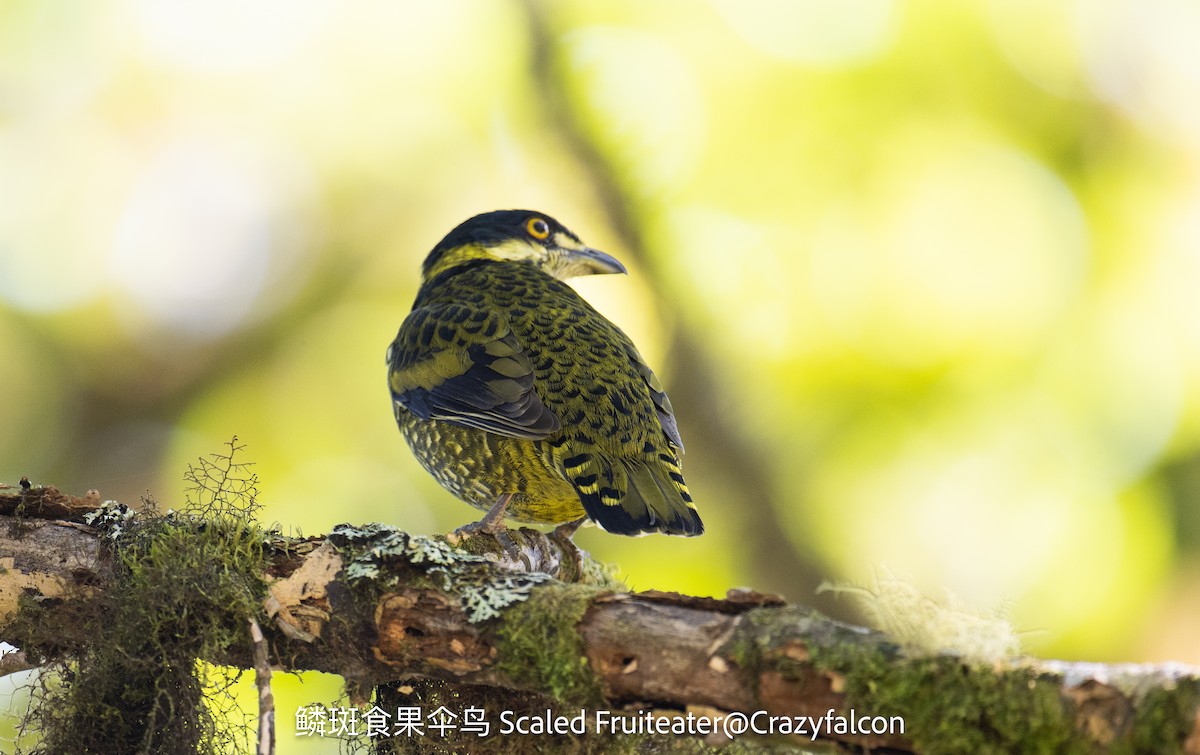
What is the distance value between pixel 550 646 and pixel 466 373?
2050 mm

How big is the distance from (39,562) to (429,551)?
3.89 feet

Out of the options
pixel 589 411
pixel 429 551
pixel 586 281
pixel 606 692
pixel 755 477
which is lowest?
pixel 606 692

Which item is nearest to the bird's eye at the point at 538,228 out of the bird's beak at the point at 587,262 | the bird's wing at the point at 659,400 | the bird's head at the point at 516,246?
the bird's head at the point at 516,246

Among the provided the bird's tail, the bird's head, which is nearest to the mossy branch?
the bird's tail

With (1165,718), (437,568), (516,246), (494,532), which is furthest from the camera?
(516,246)

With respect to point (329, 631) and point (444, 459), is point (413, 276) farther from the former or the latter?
point (329, 631)

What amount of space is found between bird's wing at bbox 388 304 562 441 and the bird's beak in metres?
1.01

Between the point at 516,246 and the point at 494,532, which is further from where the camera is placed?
the point at 516,246

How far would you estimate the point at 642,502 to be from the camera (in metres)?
3.93

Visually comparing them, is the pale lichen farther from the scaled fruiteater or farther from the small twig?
the scaled fruiteater

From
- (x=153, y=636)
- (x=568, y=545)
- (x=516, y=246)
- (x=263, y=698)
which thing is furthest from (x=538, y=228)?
(x=263, y=698)

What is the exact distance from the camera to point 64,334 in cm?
663

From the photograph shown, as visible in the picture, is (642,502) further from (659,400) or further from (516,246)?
(516,246)

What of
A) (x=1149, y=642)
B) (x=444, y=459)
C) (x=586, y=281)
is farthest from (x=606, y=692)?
(x=586, y=281)
